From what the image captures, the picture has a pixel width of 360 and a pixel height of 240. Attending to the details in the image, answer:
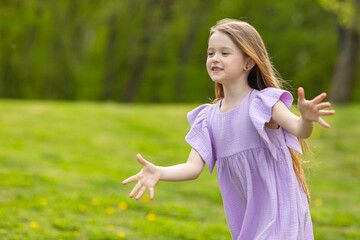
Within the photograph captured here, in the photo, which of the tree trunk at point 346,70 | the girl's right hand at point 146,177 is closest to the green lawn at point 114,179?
the girl's right hand at point 146,177

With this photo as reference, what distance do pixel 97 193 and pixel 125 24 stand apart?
26740mm

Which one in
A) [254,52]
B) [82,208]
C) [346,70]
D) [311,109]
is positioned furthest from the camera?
[346,70]

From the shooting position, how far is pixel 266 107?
2.89 metres

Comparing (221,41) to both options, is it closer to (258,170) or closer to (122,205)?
(258,170)

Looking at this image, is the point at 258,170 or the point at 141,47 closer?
the point at 258,170

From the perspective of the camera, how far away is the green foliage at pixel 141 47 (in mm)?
30734

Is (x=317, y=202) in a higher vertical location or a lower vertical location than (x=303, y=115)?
lower

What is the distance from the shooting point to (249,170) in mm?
2963

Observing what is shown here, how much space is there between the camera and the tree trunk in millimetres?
17562

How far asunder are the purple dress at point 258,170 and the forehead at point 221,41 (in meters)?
0.33

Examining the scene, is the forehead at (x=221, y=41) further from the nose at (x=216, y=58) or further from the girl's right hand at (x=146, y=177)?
the girl's right hand at (x=146, y=177)

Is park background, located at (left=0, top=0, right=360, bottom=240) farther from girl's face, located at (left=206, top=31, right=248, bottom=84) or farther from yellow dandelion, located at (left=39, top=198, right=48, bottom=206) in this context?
girl's face, located at (left=206, top=31, right=248, bottom=84)

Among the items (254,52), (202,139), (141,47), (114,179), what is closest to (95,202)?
(114,179)

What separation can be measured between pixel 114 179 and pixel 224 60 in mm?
5692
